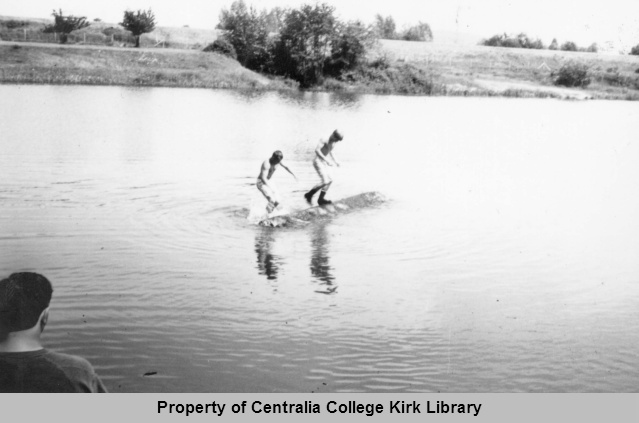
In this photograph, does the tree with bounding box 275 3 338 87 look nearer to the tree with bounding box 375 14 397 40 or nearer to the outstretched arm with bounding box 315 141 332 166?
the tree with bounding box 375 14 397 40

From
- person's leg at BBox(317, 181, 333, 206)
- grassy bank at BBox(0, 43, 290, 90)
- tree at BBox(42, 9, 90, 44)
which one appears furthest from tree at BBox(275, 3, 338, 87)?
person's leg at BBox(317, 181, 333, 206)

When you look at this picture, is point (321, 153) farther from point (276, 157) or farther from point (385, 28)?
point (385, 28)

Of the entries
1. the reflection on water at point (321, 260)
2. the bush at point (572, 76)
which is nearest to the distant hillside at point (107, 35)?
the reflection on water at point (321, 260)

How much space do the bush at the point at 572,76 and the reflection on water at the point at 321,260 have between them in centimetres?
4364

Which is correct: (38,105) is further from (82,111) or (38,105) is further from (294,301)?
(294,301)

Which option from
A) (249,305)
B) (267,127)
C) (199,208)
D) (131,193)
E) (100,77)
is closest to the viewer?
(249,305)

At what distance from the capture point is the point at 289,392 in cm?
664

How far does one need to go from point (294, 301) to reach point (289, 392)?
2.35 metres

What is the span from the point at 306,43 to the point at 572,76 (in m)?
21.9

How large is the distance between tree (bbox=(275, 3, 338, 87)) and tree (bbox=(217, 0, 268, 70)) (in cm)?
109

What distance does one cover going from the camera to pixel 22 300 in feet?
12.4

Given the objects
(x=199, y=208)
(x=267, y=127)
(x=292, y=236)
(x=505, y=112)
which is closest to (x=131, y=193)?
(x=199, y=208)

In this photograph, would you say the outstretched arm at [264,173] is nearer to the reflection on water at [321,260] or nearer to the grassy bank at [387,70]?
the reflection on water at [321,260]

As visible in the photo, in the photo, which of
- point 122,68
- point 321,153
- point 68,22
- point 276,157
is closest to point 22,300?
point 276,157
